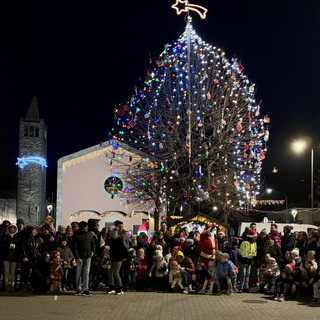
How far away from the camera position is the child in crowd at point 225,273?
1358 cm

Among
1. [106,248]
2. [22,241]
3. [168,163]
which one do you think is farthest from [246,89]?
[22,241]

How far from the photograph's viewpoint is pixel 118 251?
13.6 metres

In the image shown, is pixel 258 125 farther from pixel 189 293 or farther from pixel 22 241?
pixel 22 241

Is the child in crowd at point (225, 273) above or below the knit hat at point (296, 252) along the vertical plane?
below

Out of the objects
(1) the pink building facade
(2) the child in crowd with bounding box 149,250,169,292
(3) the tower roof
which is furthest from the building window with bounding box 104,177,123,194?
(2) the child in crowd with bounding box 149,250,169,292

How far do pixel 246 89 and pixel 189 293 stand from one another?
1324cm

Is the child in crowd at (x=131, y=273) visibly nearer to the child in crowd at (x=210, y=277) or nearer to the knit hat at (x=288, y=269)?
the child in crowd at (x=210, y=277)

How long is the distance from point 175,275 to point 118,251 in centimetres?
176

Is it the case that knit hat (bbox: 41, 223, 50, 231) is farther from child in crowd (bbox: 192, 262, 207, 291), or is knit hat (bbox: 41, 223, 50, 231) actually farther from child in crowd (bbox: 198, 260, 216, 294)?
child in crowd (bbox: 198, 260, 216, 294)

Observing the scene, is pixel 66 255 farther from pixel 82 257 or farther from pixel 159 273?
pixel 159 273

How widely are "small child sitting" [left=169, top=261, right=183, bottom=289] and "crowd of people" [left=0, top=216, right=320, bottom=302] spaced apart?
27mm

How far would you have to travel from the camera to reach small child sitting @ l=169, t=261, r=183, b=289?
13993 mm

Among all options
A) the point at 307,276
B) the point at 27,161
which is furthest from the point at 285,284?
the point at 27,161

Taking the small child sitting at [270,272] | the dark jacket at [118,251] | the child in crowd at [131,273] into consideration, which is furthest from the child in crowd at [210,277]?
the dark jacket at [118,251]
